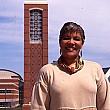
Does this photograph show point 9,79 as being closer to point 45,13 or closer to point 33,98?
point 45,13

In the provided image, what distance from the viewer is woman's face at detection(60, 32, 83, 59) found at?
2775mm

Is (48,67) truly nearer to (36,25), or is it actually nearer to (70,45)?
(70,45)

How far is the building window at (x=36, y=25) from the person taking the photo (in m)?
34.6

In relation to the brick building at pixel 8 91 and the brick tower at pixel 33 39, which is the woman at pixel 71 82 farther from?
the brick building at pixel 8 91

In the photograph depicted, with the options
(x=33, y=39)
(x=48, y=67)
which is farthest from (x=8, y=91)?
(x=48, y=67)

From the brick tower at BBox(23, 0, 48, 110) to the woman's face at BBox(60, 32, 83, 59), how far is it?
104 ft

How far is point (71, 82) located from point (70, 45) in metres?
0.26

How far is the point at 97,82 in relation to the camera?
276 centimetres

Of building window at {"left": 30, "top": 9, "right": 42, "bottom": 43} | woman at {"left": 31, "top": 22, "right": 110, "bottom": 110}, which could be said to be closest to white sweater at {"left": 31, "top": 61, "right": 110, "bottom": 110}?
woman at {"left": 31, "top": 22, "right": 110, "bottom": 110}

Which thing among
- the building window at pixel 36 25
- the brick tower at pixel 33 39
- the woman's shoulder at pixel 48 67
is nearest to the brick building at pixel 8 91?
the brick tower at pixel 33 39

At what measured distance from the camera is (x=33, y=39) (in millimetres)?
34969

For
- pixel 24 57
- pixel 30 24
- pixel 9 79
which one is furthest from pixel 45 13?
pixel 9 79

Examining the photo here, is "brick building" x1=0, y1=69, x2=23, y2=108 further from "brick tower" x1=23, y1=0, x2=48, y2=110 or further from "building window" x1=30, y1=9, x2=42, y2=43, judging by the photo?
"building window" x1=30, y1=9, x2=42, y2=43

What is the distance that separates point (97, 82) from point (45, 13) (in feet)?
107
